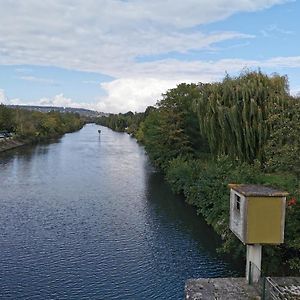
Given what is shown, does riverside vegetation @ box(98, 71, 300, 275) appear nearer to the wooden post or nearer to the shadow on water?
the shadow on water

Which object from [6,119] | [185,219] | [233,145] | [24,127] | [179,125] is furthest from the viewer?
[24,127]

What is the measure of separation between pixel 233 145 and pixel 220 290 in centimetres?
1443

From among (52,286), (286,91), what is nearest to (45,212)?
(52,286)

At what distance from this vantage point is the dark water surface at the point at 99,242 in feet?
47.6

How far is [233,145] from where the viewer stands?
2528 centimetres

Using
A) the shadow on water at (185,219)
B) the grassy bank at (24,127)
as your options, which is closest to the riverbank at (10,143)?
the grassy bank at (24,127)

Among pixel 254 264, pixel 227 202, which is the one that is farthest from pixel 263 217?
pixel 227 202

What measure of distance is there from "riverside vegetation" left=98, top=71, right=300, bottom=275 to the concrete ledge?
2219 mm

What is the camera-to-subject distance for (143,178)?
37.8 m

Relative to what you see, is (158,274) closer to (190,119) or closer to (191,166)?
(191,166)

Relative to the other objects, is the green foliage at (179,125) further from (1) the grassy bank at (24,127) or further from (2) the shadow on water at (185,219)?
(1) the grassy bank at (24,127)

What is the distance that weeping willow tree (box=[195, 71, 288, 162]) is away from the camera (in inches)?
961

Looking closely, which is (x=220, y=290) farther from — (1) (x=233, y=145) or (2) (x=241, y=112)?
(2) (x=241, y=112)

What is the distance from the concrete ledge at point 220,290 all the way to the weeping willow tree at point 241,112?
42.3 ft
